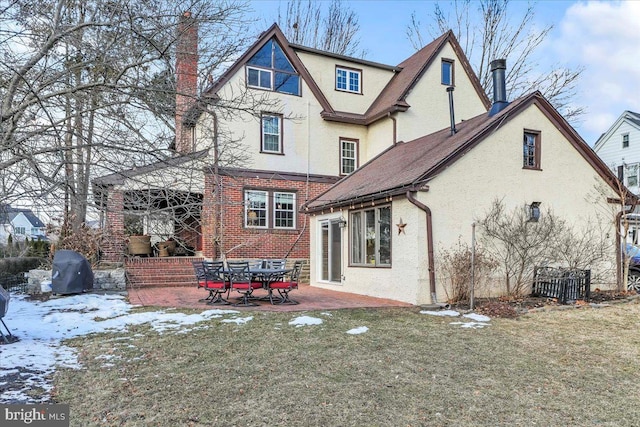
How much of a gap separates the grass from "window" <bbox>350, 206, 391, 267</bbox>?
12.2 ft

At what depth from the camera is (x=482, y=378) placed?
4750 mm

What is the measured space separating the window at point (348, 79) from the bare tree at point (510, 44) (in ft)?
30.3

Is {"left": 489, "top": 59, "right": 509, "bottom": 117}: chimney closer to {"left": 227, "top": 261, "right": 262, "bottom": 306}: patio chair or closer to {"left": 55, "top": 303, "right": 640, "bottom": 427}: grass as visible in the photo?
{"left": 55, "top": 303, "right": 640, "bottom": 427}: grass

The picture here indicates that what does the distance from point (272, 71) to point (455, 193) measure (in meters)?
9.15

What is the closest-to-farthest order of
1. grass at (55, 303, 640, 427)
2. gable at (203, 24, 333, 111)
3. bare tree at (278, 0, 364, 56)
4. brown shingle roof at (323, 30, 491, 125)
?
grass at (55, 303, 640, 427) < gable at (203, 24, 333, 111) < brown shingle roof at (323, 30, 491, 125) < bare tree at (278, 0, 364, 56)


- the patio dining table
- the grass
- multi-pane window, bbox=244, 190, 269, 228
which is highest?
multi-pane window, bbox=244, 190, 269, 228

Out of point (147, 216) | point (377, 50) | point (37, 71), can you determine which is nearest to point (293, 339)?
point (147, 216)

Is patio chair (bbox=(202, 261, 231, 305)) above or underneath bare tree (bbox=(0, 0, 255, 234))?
underneath

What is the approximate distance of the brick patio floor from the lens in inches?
373

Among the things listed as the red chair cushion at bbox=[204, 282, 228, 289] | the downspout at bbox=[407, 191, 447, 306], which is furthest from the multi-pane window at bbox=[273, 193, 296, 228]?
the downspout at bbox=[407, 191, 447, 306]

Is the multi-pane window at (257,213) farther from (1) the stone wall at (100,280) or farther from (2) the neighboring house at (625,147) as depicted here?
(2) the neighboring house at (625,147)

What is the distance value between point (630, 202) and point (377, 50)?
19.6m

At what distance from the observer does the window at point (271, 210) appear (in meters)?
15.8

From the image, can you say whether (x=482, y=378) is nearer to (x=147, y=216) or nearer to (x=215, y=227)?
(x=147, y=216)
